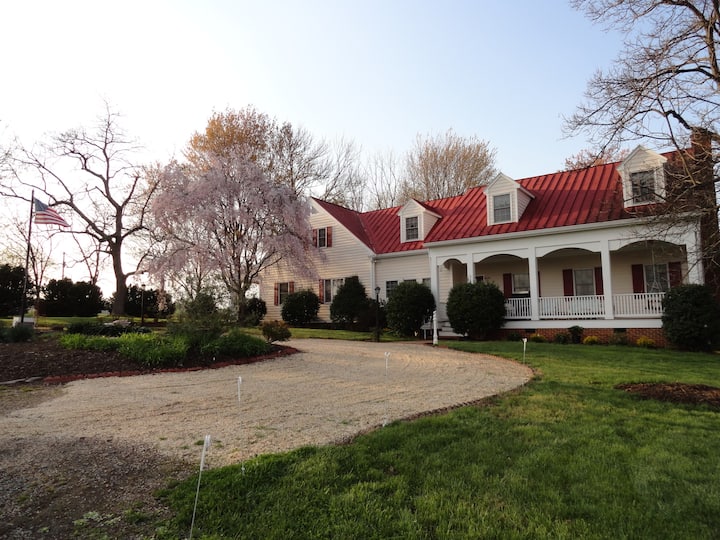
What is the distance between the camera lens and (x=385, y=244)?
22.2 metres

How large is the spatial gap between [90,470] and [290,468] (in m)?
1.61

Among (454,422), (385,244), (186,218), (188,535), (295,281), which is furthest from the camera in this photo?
(295,281)

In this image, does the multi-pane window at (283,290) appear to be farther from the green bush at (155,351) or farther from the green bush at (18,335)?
the green bush at (155,351)

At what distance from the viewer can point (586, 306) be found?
614 inches

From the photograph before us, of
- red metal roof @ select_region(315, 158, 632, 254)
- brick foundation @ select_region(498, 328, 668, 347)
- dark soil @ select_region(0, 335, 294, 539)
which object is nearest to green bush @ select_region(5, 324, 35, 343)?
dark soil @ select_region(0, 335, 294, 539)

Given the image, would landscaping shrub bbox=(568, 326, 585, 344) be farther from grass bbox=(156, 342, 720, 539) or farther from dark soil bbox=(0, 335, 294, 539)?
dark soil bbox=(0, 335, 294, 539)

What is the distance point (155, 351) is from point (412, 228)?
14255mm

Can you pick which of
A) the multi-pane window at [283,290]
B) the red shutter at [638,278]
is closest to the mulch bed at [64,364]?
the red shutter at [638,278]

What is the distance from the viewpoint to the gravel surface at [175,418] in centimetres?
331

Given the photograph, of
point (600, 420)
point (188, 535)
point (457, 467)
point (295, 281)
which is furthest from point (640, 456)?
point (295, 281)

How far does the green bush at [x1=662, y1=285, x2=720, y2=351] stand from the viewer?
480 inches

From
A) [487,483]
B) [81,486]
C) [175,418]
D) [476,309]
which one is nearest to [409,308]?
[476,309]

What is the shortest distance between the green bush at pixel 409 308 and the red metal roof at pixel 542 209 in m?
2.46

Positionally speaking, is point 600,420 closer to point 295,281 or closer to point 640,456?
point 640,456
